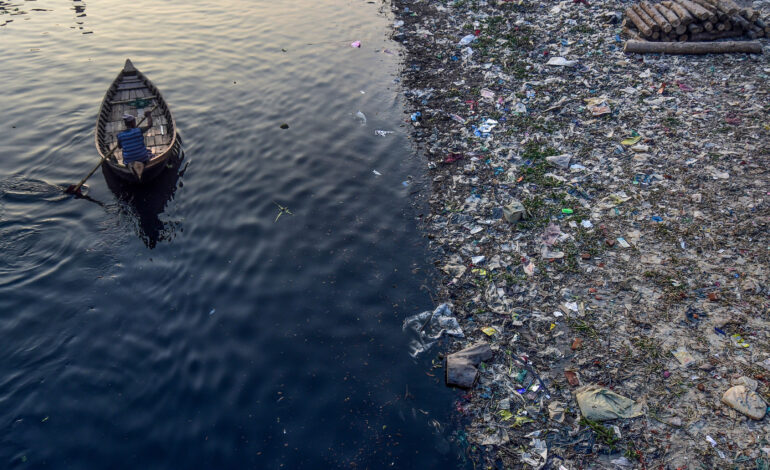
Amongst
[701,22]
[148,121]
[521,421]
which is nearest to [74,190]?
[148,121]

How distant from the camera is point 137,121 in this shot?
10266 millimetres

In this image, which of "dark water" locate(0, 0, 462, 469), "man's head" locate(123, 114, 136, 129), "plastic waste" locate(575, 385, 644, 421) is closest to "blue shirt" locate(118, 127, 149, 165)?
"man's head" locate(123, 114, 136, 129)

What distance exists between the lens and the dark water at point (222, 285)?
211 inches

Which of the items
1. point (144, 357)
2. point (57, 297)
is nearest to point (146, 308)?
point (144, 357)

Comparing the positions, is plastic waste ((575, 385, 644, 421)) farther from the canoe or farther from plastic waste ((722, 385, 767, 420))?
the canoe

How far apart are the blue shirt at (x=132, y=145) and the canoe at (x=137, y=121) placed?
20 centimetres

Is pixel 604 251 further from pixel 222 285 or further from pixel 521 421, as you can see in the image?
pixel 222 285

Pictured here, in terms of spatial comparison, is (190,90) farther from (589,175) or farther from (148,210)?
(589,175)

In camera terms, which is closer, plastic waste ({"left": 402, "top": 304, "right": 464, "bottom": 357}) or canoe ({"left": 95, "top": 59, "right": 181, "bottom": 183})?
plastic waste ({"left": 402, "top": 304, "right": 464, "bottom": 357})

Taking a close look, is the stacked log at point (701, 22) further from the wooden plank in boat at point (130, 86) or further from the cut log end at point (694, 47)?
the wooden plank in boat at point (130, 86)

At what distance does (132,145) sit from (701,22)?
13.9m

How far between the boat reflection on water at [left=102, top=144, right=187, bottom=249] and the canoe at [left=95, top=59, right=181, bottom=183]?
318 millimetres

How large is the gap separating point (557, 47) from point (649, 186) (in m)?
6.24

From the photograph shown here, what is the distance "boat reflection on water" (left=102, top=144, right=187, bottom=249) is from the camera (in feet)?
27.1
